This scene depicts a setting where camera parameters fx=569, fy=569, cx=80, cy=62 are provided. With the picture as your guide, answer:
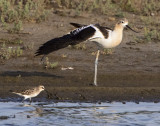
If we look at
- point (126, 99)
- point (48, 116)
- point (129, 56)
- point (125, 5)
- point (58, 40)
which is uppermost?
point (125, 5)

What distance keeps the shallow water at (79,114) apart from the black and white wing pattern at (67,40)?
0.99 m

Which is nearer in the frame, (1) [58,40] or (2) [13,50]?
(1) [58,40]

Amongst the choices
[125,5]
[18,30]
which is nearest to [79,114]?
[18,30]

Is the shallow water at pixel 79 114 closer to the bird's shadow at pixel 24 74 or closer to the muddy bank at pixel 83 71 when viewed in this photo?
the muddy bank at pixel 83 71

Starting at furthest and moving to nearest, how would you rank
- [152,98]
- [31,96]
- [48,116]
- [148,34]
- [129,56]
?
[148,34] → [129,56] → [152,98] → [31,96] → [48,116]

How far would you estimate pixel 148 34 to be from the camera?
46.1 ft

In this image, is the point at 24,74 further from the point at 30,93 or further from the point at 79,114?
the point at 79,114

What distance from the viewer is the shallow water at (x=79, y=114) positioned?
9.10 m

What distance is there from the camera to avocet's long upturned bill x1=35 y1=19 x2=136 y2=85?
397 inches

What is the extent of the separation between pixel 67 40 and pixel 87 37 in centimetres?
50

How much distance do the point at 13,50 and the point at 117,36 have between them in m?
2.72

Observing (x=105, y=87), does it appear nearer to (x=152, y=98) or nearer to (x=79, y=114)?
(x=152, y=98)

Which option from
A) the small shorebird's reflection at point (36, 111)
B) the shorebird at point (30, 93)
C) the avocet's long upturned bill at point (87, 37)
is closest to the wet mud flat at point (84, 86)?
the shorebird at point (30, 93)

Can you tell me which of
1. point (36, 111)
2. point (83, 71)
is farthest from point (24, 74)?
point (36, 111)
